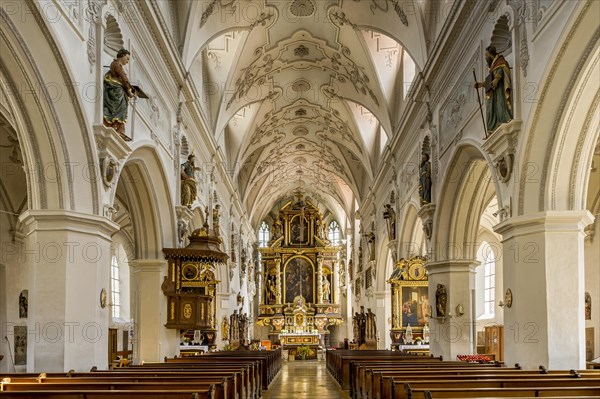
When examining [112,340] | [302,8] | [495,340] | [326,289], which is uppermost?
[302,8]

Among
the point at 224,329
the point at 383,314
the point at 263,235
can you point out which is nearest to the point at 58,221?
the point at 224,329

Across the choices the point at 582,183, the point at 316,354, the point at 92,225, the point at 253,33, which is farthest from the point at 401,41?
the point at 316,354

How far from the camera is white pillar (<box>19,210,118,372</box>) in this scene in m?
8.27

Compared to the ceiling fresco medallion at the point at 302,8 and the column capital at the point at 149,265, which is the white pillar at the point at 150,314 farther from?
the ceiling fresco medallion at the point at 302,8

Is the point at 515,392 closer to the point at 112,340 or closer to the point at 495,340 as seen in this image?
the point at 495,340

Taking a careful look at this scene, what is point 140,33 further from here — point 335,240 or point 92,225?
point 335,240

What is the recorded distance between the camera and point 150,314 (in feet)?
43.1

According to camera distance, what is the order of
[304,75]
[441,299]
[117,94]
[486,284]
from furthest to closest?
[486,284], [304,75], [441,299], [117,94]

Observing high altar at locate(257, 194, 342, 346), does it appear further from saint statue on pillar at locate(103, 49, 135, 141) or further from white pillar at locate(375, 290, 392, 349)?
saint statue on pillar at locate(103, 49, 135, 141)

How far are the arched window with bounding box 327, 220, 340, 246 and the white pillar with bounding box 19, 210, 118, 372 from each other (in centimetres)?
3085

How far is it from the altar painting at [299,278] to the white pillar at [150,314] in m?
24.1

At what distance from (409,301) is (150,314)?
7.19 metres

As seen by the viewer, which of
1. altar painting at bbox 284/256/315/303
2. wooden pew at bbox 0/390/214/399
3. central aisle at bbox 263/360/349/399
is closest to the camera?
wooden pew at bbox 0/390/214/399

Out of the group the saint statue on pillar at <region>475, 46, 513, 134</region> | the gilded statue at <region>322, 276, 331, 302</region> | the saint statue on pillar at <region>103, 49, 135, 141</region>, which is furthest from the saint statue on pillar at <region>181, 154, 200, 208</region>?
the gilded statue at <region>322, 276, 331, 302</region>
